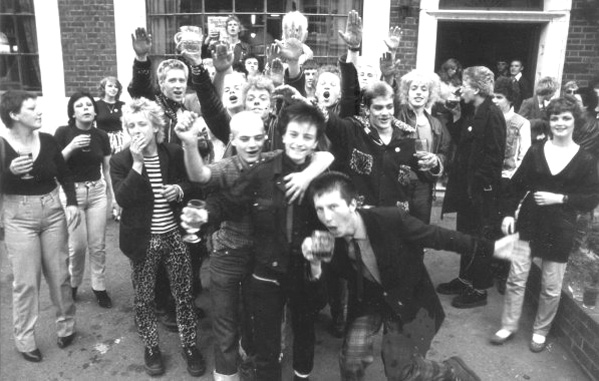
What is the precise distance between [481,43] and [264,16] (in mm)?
4074

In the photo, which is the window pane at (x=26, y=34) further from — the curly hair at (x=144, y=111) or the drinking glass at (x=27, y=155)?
the curly hair at (x=144, y=111)

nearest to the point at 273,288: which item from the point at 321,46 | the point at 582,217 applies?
the point at 582,217

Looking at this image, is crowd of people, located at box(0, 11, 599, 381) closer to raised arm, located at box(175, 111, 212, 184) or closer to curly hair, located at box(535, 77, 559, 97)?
raised arm, located at box(175, 111, 212, 184)

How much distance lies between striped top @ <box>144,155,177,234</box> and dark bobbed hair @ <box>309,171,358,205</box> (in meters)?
1.14

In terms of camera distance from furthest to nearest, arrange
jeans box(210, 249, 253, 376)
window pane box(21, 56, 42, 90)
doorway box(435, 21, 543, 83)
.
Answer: doorway box(435, 21, 543, 83) < window pane box(21, 56, 42, 90) < jeans box(210, 249, 253, 376)

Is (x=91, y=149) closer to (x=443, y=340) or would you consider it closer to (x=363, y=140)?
(x=363, y=140)

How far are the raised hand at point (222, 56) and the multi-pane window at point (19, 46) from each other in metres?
5.59

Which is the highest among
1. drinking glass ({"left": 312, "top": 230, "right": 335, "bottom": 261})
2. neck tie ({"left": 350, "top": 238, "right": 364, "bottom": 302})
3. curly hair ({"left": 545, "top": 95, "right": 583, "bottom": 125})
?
curly hair ({"left": 545, "top": 95, "right": 583, "bottom": 125})

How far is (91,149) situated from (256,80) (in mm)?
1684

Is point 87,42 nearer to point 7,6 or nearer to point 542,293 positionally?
point 7,6

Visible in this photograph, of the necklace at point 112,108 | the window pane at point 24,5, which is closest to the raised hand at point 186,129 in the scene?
the necklace at point 112,108

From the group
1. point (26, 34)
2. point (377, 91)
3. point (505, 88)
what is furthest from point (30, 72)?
point (505, 88)

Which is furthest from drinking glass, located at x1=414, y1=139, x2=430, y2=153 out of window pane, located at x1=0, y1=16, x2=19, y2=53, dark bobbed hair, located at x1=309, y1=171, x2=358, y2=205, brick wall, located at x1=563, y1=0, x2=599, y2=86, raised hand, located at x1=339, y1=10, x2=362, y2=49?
window pane, located at x1=0, y1=16, x2=19, y2=53

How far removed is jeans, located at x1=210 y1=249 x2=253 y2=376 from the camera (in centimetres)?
323
